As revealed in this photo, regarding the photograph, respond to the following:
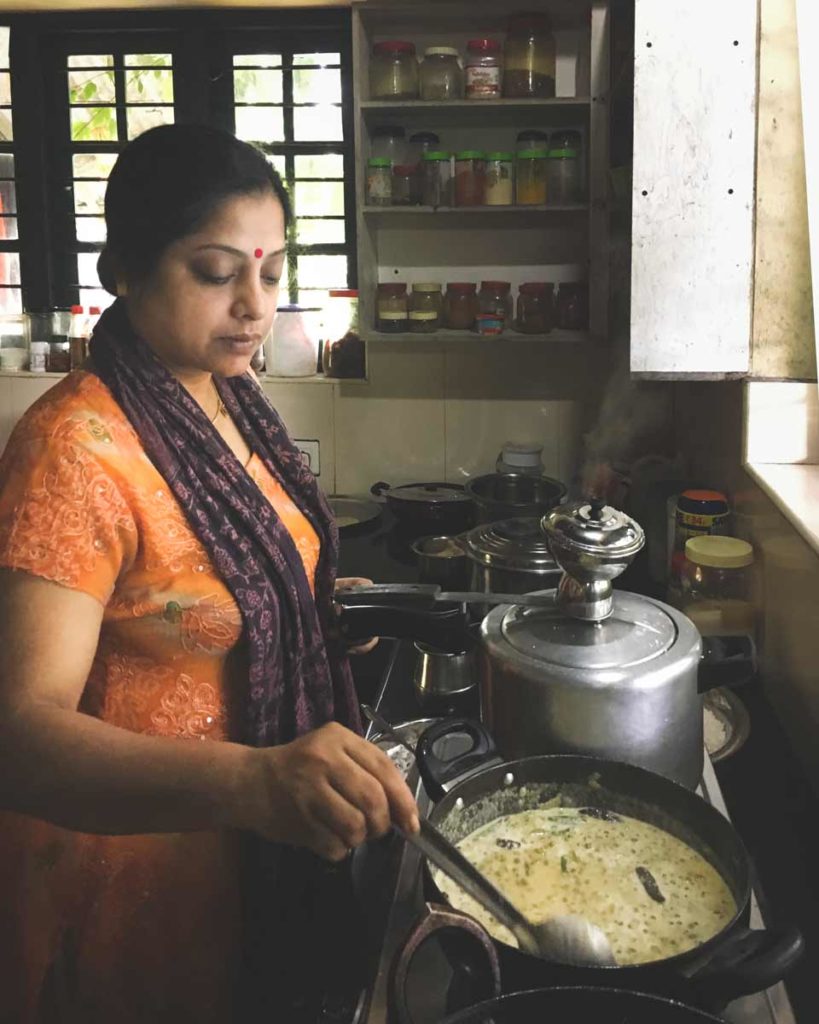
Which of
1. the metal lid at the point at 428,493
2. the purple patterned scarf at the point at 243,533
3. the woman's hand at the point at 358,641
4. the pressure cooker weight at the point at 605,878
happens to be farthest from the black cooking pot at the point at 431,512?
the pressure cooker weight at the point at 605,878

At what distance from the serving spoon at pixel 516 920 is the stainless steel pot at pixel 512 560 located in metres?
0.77

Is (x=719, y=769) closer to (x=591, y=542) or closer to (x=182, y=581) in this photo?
(x=591, y=542)

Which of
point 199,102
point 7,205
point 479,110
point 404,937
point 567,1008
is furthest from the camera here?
point 7,205

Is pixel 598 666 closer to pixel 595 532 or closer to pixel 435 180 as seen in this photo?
pixel 595 532

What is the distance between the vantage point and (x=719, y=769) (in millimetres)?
1316

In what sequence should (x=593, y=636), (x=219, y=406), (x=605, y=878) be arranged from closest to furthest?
1. (x=605, y=878)
2. (x=593, y=636)
3. (x=219, y=406)

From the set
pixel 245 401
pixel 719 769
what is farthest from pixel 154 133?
pixel 719 769

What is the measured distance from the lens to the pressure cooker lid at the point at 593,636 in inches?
38.3

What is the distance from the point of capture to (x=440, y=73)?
2.53 metres

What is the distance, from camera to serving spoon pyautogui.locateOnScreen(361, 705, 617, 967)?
30.4 inches

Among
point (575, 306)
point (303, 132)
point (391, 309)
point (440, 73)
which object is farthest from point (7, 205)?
point (575, 306)

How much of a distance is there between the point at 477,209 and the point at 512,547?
1276 millimetres

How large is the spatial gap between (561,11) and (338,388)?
1.20 meters

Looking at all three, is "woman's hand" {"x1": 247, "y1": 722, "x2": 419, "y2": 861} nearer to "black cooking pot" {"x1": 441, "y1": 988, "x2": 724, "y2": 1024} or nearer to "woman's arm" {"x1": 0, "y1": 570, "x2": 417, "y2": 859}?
"woman's arm" {"x1": 0, "y1": 570, "x2": 417, "y2": 859}
